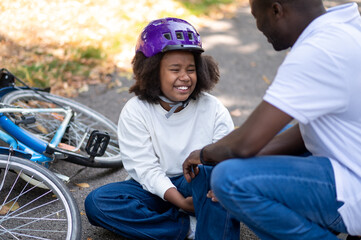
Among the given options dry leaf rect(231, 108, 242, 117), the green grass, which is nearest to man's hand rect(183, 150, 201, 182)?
dry leaf rect(231, 108, 242, 117)

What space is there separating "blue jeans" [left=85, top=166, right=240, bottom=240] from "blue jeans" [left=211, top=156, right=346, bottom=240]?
1.18 ft

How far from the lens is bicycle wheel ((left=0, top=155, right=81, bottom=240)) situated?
246 cm

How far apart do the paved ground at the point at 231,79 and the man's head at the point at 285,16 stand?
131cm

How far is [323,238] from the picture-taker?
2.09 m

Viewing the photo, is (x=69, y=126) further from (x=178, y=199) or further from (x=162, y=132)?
(x=178, y=199)

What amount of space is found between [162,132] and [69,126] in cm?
93

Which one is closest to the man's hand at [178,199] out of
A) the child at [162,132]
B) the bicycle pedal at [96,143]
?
the child at [162,132]

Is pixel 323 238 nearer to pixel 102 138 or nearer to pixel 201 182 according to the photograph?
pixel 201 182

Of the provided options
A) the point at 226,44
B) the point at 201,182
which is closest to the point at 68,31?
the point at 226,44

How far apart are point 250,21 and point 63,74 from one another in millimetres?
3721

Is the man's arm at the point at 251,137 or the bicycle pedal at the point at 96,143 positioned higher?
the man's arm at the point at 251,137

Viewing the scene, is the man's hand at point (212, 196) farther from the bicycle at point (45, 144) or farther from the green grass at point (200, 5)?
the green grass at point (200, 5)

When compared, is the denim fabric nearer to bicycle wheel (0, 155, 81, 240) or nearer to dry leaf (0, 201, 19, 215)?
bicycle wheel (0, 155, 81, 240)

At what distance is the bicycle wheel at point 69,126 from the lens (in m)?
3.43
